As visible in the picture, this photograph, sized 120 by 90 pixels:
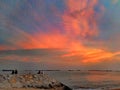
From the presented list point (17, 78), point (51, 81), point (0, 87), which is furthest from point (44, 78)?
point (0, 87)

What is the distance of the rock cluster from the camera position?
32.7m

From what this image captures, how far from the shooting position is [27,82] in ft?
112

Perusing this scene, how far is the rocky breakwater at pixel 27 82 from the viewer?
1284 inches

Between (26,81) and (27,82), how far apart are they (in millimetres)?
196

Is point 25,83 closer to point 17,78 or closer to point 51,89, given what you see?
point 17,78

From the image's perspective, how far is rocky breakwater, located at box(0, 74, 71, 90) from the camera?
107ft

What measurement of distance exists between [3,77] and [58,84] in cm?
701

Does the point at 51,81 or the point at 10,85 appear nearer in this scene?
the point at 10,85

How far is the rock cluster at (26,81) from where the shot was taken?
32.7 meters

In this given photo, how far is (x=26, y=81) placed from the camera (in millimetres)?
34094

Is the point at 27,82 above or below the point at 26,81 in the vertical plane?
below

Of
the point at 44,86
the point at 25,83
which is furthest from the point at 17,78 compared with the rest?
the point at 44,86

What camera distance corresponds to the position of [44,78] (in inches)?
1419

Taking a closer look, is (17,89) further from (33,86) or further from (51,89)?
(51,89)
